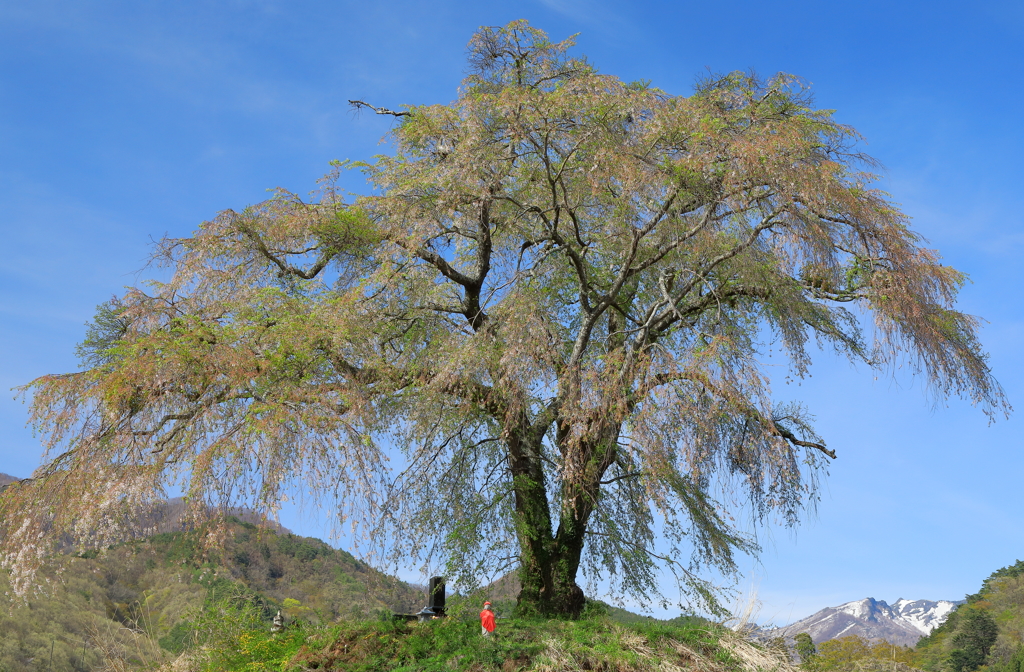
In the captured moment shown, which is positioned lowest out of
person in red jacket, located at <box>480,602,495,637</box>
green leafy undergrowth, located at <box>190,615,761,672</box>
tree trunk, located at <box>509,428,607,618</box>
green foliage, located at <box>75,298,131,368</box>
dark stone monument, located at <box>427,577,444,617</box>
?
green leafy undergrowth, located at <box>190,615,761,672</box>

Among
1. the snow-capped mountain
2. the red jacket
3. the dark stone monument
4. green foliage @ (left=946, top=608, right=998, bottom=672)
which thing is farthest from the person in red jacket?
the snow-capped mountain

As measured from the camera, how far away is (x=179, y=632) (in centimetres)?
1156

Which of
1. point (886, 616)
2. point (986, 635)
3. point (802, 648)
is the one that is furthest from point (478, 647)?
point (886, 616)

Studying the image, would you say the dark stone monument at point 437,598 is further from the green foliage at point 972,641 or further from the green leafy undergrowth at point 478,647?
the green foliage at point 972,641

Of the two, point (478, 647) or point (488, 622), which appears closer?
point (478, 647)

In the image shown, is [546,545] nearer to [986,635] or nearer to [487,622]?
[487,622]

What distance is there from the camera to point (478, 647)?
775cm

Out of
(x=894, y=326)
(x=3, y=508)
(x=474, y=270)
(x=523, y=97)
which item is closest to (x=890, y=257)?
(x=894, y=326)

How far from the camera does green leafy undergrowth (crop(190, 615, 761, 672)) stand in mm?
7574

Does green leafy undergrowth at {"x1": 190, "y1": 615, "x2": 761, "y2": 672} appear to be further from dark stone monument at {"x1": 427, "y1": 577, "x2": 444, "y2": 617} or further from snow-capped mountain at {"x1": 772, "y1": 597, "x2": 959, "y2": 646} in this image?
snow-capped mountain at {"x1": 772, "y1": 597, "x2": 959, "y2": 646}

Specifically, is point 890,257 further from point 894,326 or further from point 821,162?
point 821,162

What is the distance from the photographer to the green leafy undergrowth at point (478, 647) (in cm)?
757

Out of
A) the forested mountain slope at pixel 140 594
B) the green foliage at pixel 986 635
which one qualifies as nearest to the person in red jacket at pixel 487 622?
the forested mountain slope at pixel 140 594

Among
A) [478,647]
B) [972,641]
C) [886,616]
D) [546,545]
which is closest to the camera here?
[478,647]
